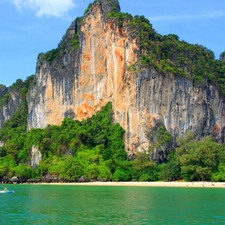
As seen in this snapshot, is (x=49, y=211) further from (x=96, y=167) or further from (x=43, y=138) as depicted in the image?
(x=43, y=138)

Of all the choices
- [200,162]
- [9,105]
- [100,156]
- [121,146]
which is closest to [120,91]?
[121,146]

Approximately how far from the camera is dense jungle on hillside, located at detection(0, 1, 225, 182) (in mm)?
54281

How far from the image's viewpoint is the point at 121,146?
63.4 metres

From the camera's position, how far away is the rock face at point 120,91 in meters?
63.0

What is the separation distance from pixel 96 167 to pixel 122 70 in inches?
637

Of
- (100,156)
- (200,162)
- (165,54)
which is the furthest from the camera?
(165,54)

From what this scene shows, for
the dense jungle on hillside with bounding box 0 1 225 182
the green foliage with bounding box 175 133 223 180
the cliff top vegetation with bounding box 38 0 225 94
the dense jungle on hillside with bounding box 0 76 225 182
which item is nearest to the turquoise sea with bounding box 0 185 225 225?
the green foliage with bounding box 175 133 223 180

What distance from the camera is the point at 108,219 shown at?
73.6ft

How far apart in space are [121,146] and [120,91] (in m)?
8.65

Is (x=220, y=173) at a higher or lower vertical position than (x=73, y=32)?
lower

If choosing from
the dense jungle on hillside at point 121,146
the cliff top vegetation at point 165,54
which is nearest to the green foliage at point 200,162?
the dense jungle on hillside at point 121,146

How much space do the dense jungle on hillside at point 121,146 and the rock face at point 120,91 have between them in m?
1.24

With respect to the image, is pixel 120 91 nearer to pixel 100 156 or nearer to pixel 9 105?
pixel 100 156

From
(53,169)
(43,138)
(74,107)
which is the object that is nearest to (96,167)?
(53,169)
